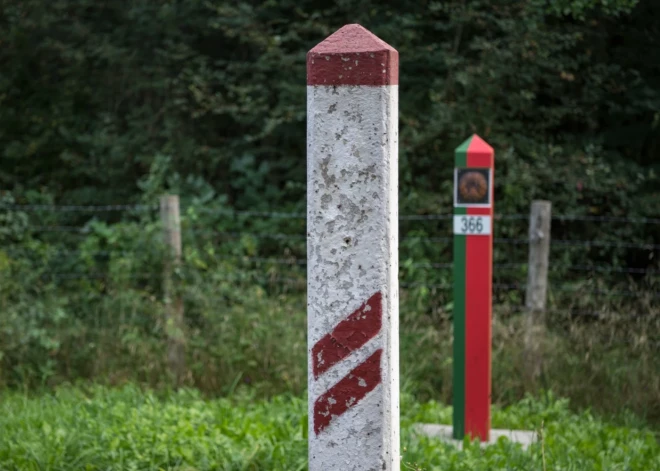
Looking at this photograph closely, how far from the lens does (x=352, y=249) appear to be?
89.0 inches

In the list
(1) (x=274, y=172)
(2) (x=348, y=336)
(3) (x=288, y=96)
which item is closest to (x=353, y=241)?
(2) (x=348, y=336)

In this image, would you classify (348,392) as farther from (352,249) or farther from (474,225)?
(474,225)

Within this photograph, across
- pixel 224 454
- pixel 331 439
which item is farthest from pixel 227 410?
pixel 331 439

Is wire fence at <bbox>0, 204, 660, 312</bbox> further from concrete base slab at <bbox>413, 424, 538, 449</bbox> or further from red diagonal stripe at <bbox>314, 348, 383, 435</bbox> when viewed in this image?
red diagonal stripe at <bbox>314, 348, 383, 435</bbox>

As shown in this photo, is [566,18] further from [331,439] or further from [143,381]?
[331,439]

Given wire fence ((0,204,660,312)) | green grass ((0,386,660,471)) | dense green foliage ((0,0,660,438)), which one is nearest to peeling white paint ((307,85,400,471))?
green grass ((0,386,660,471))

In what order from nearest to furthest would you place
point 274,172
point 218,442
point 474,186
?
point 218,442, point 474,186, point 274,172

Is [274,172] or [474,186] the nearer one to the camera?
[474,186]

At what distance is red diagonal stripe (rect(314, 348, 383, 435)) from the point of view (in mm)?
2271

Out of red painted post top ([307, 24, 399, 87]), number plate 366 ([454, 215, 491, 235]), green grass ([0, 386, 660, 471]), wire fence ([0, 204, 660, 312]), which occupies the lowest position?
wire fence ([0, 204, 660, 312])

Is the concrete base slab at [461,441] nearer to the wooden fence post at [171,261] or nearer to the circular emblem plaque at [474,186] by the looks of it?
the circular emblem plaque at [474,186]

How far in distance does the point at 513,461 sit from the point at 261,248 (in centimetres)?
679

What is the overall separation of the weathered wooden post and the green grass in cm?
100

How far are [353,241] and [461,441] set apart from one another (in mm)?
3129
